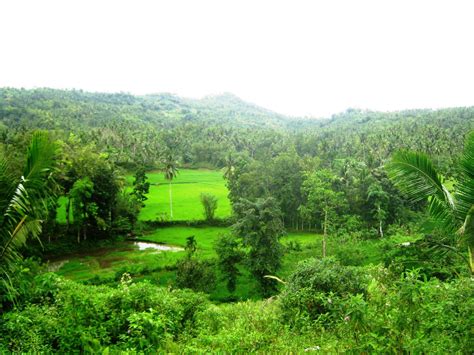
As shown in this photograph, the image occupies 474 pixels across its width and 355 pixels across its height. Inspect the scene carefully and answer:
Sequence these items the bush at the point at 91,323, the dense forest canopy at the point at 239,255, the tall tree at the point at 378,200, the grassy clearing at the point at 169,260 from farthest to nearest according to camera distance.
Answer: the tall tree at the point at 378,200, the grassy clearing at the point at 169,260, the bush at the point at 91,323, the dense forest canopy at the point at 239,255

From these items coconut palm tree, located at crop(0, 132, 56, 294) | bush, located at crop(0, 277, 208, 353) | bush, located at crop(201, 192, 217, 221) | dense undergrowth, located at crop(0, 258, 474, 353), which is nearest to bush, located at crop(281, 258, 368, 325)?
dense undergrowth, located at crop(0, 258, 474, 353)

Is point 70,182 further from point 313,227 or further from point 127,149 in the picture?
point 127,149

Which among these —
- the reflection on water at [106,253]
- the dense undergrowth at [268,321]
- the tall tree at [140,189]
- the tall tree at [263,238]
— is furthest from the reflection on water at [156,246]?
the dense undergrowth at [268,321]

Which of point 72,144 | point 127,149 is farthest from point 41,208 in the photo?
point 127,149

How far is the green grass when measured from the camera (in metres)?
49.1

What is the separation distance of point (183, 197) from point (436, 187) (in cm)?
5475

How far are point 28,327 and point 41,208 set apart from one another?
7.13 feet

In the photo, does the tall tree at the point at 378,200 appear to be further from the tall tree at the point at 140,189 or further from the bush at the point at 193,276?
the tall tree at the point at 140,189

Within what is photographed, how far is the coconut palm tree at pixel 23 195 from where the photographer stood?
6.76 m

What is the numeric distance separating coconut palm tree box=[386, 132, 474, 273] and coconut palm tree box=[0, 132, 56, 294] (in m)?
6.56

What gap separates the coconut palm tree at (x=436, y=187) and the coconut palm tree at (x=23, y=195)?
6559mm

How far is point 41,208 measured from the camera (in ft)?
23.7

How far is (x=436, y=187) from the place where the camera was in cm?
716

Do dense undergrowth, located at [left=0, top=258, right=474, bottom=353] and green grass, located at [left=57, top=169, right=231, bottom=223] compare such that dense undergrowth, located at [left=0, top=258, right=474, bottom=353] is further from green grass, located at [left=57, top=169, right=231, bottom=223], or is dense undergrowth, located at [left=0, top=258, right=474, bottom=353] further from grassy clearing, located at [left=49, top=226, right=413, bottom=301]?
green grass, located at [left=57, top=169, right=231, bottom=223]
